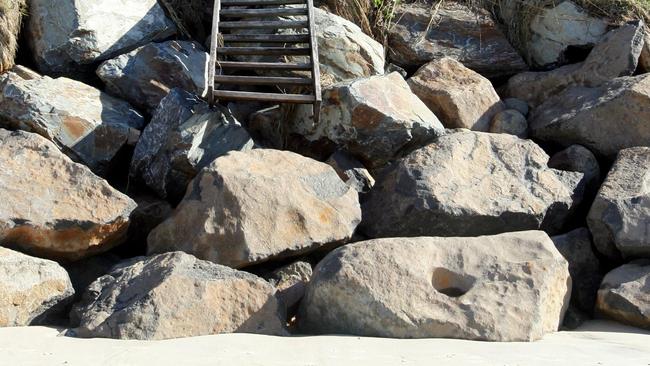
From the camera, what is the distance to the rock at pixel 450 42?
7.81 m

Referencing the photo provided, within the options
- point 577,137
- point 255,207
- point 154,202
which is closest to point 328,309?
point 255,207

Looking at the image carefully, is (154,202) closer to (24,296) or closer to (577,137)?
(24,296)

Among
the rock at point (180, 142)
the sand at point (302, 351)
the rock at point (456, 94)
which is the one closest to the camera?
the sand at point (302, 351)

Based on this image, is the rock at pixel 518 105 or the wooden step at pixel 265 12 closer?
the wooden step at pixel 265 12

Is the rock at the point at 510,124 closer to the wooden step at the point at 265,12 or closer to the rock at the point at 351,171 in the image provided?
the rock at the point at 351,171

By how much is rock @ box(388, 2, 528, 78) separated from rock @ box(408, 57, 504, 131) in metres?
0.43

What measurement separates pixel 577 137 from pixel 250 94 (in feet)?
7.13

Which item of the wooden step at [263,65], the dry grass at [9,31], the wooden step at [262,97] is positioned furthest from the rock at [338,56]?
the dry grass at [9,31]

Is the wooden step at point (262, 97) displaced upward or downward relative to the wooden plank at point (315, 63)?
downward

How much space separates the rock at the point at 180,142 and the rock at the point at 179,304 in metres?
1.18

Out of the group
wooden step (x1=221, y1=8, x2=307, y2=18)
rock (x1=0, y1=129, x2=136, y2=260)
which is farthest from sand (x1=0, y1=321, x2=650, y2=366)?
wooden step (x1=221, y1=8, x2=307, y2=18)

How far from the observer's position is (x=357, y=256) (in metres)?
4.84

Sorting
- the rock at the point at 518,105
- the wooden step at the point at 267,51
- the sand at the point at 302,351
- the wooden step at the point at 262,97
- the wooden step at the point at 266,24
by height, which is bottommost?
the sand at the point at 302,351

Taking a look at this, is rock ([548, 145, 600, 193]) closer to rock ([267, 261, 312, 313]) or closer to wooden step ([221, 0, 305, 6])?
rock ([267, 261, 312, 313])
